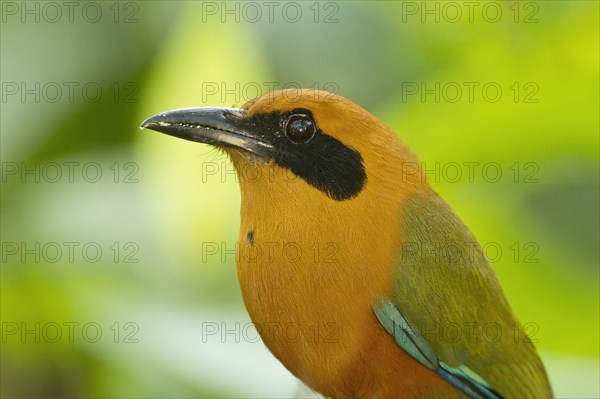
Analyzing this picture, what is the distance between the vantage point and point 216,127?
3641 millimetres

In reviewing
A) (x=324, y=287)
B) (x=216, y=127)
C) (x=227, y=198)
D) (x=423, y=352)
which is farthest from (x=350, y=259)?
(x=227, y=198)

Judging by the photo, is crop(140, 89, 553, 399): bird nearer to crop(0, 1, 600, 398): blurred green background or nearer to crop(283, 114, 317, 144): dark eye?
crop(283, 114, 317, 144): dark eye

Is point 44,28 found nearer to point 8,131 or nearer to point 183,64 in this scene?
point 8,131

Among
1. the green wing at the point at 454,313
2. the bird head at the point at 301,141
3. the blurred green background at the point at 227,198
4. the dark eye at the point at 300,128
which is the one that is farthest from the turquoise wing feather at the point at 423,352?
the dark eye at the point at 300,128

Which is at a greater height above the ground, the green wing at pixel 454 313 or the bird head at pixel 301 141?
the bird head at pixel 301 141

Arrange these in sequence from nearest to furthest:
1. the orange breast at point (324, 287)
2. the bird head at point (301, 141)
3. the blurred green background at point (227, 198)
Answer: the orange breast at point (324, 287) < the bird head at point (301, 141) < the blurred green background at point (227, 198)

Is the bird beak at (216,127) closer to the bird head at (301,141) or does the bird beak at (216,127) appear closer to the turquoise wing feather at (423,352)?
the bird head at (301,141)

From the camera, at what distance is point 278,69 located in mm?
5020

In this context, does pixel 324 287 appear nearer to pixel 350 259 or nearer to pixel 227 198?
pixel 350 259

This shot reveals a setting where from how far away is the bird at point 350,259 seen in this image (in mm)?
3412

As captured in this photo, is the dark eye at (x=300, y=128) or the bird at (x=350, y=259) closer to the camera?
the bird at (x=350, y=259)

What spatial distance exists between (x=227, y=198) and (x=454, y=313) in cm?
100

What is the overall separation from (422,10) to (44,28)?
1922mm

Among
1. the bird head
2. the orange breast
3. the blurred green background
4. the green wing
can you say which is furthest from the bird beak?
the green wing
